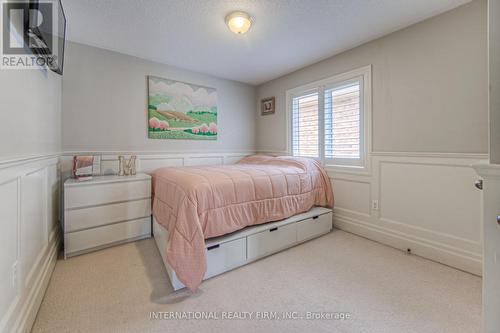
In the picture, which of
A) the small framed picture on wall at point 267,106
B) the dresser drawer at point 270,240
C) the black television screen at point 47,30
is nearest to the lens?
the black television screen at point 47,30

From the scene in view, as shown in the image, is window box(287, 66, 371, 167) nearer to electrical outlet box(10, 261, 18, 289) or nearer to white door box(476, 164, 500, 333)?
white door box(476, 164, 500, 333)

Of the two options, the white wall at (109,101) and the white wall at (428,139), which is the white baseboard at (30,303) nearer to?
the white wall at (109,101)

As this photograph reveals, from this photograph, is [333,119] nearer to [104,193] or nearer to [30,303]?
[104,193]

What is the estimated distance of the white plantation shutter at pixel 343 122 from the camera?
2682 millimetres

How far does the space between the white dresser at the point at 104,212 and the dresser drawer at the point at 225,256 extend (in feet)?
3.89

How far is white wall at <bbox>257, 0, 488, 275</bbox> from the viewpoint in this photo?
1.85m

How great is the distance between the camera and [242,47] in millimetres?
2688

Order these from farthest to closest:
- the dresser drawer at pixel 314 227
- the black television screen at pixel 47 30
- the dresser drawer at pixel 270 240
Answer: the dresser drawer at pixel 314 227 → the dresser drawer at pixel 270 240 → the black television screen at pixel 47 30

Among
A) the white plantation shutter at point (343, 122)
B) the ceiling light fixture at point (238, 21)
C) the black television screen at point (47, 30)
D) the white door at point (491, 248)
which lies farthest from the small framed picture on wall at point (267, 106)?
the white door at point (491, 248)

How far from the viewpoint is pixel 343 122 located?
281cm

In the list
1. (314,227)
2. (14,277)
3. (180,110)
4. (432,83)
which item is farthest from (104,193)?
(432,83)

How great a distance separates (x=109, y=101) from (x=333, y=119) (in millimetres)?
2870

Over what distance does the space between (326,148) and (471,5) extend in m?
1.80

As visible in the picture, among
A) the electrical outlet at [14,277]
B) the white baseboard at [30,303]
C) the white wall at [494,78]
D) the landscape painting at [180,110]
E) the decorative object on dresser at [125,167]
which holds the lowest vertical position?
the white baseboard at [30,303]
